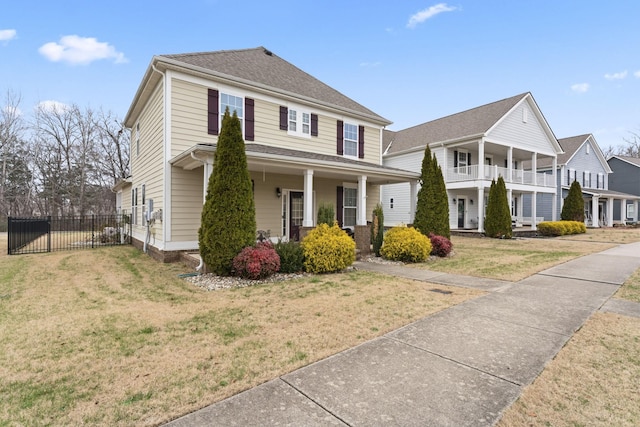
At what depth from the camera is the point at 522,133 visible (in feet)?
69.4

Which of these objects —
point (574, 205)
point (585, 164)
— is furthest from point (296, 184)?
point (585, 164)

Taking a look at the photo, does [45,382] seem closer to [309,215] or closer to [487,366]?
[487,366]

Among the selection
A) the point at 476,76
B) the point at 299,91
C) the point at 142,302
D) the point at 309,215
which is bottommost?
the point at 142,302

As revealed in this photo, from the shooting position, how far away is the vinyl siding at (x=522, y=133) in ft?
64.7

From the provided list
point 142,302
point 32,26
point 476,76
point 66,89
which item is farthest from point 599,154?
point 66,89

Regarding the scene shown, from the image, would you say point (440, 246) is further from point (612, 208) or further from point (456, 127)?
point (612, 208)

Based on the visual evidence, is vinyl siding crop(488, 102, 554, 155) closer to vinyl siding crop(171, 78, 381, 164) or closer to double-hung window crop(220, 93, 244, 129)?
vinyl siding crop(171, 78, 381, 164)

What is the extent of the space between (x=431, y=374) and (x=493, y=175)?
19.0m

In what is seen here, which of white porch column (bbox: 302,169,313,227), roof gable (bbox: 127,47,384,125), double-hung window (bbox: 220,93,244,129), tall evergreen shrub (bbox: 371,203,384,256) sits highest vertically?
roof gable (bbox: 127,47,384,125)

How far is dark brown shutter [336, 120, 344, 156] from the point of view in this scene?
13.3 m

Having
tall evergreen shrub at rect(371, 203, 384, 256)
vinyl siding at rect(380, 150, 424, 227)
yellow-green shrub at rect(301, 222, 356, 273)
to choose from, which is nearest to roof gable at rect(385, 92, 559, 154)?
vinyl siding at rect(380, 150, 424, 227)

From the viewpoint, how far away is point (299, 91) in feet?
40.4

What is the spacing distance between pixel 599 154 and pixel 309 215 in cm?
3468

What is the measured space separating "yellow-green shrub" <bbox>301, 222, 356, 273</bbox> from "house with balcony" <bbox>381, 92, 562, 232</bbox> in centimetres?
1319
